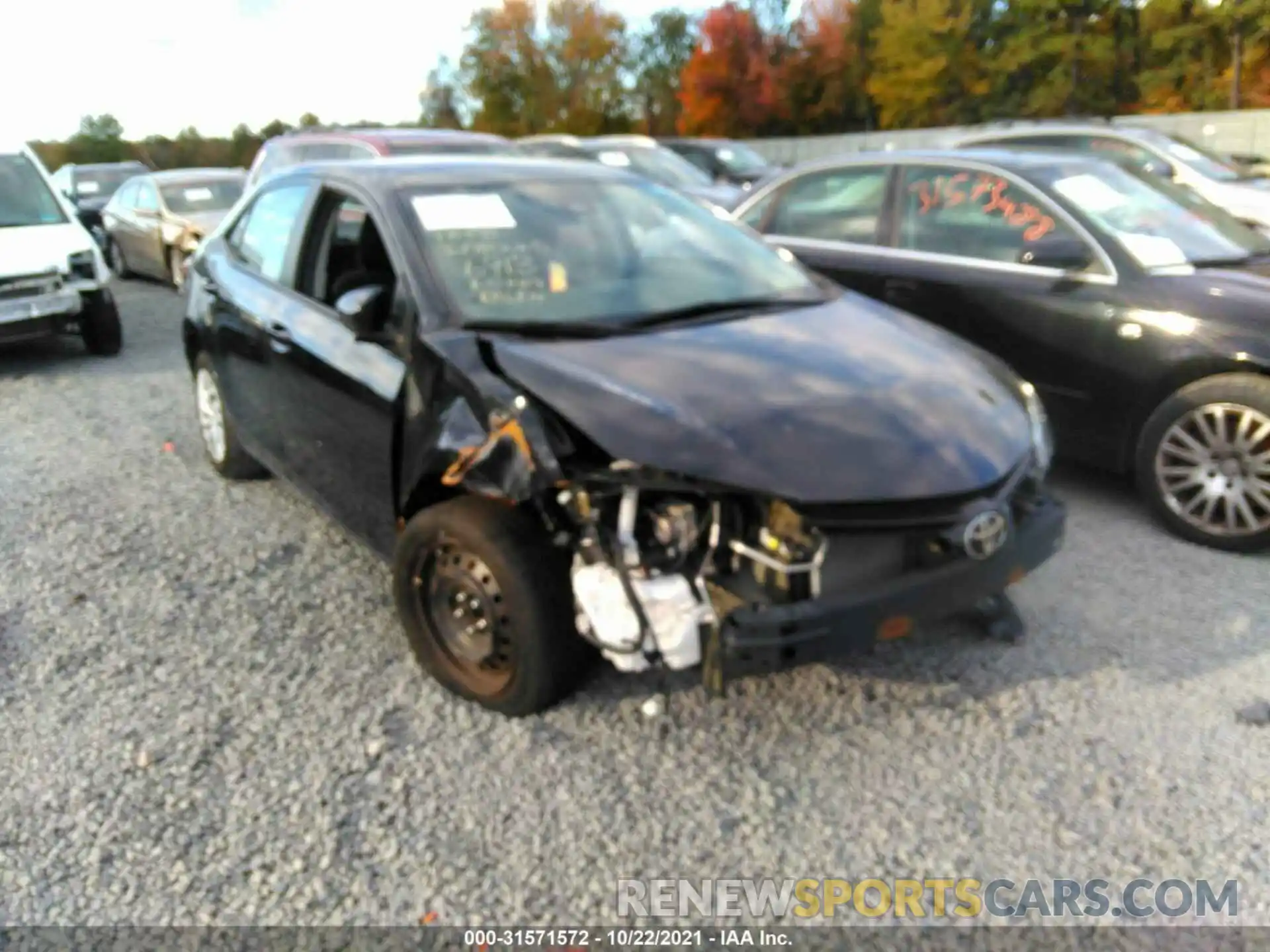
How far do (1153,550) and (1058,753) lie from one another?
1.73 metres

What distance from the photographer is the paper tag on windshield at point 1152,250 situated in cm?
473

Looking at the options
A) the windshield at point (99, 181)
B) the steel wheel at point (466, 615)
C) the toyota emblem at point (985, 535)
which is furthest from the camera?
the windshield at point (99, 181)

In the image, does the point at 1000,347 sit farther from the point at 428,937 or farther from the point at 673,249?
the point at 428,937

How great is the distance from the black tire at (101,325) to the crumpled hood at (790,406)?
658cm

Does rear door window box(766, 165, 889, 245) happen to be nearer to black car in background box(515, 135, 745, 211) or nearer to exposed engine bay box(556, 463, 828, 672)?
exposed engine bay box(556, 463, 828, 672)

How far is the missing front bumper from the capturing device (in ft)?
9.03

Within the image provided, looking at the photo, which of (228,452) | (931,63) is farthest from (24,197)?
(931,63)

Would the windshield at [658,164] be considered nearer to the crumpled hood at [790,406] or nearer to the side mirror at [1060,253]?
the side mirror at [1060,253]

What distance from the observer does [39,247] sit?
829 cm

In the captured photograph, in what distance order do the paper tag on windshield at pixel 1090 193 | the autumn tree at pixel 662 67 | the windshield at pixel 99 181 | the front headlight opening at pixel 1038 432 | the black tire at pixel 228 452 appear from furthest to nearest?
the autumn tree at pixel 662 67
the windshield at pixel 99 181
the black tire at pixel 228 452
the paper tag on windshield at pixel 1090 193
the front headlight opening at pixel 1038 432

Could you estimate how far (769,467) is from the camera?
2814 mm

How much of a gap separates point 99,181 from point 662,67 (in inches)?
1693

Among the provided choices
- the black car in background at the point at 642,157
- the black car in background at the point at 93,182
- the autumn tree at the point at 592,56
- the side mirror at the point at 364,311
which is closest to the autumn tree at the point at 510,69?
the autumn tree at the point at 592,56

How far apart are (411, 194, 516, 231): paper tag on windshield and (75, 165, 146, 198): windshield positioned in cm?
1664
